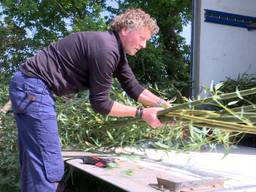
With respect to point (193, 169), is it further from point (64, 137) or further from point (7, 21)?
point (7, 21)

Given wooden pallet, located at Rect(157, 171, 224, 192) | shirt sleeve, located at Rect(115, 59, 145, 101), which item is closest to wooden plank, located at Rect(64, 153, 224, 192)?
wooden pallet, located at Rect(157, 171, 224, 192)

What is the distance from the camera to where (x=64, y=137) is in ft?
18.7

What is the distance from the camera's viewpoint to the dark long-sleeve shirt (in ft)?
13.0

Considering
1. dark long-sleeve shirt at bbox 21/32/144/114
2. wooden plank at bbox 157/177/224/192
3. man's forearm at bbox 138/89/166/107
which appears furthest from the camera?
man's forearm at bbox 138/89/166/107

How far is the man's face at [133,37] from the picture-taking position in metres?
4.10

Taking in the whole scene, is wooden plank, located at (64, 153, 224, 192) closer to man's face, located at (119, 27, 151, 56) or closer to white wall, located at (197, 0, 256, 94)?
man's face, located at (119, 27, 151, 56)

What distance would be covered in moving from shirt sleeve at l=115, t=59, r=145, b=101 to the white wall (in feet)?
13.2

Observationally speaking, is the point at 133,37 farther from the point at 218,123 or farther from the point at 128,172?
the point at 128,172

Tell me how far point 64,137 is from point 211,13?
419 cm

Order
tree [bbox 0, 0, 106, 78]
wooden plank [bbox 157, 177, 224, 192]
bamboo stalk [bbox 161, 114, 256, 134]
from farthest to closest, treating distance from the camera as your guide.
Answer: tree [bbox 0, 0, 106, 78] < bamboo stalk [bbox 161, 114, 256, 134] < wooden plank [bbox 157, 177, 224, 192]

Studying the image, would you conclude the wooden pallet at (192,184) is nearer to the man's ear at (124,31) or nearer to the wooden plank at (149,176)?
the wooden plank at (149,176)

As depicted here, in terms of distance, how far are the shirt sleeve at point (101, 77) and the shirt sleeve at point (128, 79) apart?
0.53 meters

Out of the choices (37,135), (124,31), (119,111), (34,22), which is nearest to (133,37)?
(124,31)

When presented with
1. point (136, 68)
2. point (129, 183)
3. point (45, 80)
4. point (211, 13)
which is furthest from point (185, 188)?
point (136, 68)
